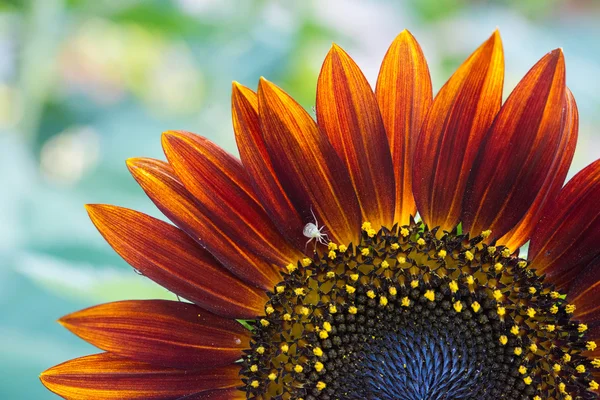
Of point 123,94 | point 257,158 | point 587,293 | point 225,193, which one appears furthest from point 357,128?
point 123,94

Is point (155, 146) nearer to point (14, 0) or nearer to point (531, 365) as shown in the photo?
point (14, 0)

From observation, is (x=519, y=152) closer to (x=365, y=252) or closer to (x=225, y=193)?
(x=365, y=252)

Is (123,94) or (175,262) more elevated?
(123,94)

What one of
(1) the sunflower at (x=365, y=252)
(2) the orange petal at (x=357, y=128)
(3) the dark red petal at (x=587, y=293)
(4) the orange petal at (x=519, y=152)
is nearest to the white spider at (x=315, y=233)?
(1) the sunflower at (x=365, y=252)

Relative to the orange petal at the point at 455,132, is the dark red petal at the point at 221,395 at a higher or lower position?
lower

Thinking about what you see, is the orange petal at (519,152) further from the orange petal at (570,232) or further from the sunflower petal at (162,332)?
the sunflower petal at (162,332)
